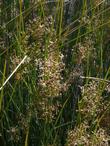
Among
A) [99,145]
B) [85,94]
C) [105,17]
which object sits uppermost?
[105,17]

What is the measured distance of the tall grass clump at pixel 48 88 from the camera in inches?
42.6

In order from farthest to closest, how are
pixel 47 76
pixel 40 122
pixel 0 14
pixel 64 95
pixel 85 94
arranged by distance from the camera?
1. pixel 0 14
2. pixel 64 95
3. pixel 40 122
4. pixel 85 94
5. pixel 47 76

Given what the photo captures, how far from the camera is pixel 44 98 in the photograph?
3.47 ft

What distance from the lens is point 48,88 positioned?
102cm

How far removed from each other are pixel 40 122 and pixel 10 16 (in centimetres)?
56

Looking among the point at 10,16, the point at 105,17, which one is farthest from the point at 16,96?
the point at 105,17

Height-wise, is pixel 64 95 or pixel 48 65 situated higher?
pixel 48 65

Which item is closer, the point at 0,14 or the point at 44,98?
the point at 44,98

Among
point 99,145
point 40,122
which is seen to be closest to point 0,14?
point 40,122

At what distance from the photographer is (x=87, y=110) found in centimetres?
111

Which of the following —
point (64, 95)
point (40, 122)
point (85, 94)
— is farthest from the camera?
point (64, 95)

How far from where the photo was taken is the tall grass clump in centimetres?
108

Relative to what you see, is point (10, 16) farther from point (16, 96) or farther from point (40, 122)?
point (40, 122)

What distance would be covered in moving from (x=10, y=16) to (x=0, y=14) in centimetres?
5
